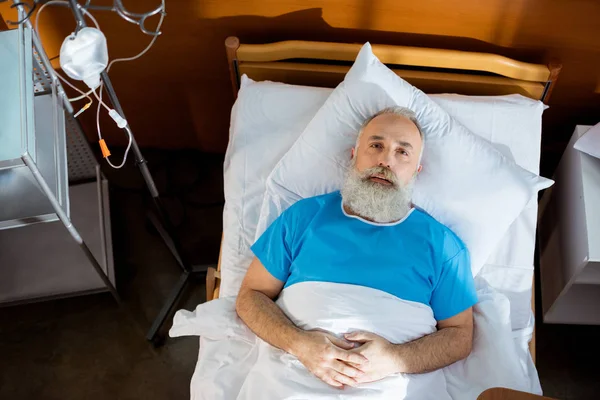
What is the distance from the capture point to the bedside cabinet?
1.74 m

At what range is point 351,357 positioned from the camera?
140 centimetres

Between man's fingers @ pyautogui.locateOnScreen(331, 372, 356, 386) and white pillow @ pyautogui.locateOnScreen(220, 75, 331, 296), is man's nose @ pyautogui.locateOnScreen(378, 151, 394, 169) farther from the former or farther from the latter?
man's fingers @ pyautogui.locateOnScreen(331, 372, 356, 386)

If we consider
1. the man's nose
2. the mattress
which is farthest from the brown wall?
the man's nose

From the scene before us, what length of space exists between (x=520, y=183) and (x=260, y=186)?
30.6 inches

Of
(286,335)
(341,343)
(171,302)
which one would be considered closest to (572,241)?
(341,343)

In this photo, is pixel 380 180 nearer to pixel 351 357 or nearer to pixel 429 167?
pixel 429 167

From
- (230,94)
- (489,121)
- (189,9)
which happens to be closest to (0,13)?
(189,9)

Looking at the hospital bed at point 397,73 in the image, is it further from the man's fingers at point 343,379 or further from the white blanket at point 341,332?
the man's fingers at point 343,379

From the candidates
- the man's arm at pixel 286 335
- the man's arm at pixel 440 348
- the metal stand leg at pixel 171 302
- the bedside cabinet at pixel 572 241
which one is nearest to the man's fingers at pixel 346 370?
the man's arm at pixel 286 335

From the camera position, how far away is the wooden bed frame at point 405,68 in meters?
1.78

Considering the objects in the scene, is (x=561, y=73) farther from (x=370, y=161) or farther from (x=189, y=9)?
(x=189, y=9)

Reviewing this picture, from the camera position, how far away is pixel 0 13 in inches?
72.8

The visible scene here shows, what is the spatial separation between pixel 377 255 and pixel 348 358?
0.29 m

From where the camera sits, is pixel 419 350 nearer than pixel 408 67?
Yes
